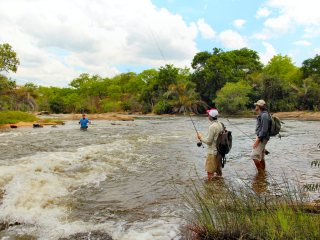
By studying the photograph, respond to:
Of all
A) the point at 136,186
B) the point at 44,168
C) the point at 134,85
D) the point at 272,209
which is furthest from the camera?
the point at 134,85

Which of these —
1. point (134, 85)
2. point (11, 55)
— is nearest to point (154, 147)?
point (11, 55)

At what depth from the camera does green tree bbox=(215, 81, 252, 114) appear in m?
55.0

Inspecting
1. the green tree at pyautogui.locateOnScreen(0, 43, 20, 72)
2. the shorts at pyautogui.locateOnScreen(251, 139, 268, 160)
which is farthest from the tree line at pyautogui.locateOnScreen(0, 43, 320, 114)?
the shorts at pyautogui.locateOnScreen(251, 139, 268, 160)

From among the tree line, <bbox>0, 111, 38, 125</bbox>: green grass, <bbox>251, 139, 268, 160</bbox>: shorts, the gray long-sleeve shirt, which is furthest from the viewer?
the tree line

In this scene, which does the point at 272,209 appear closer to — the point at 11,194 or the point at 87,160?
the point at 11,194

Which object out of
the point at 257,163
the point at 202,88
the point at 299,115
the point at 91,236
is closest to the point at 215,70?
the point at 202,88

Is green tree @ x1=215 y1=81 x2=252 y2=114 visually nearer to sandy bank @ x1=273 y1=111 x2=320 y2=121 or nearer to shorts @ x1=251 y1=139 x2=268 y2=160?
sandy bank @ x1=273 y1=111 x2=320 y2=121

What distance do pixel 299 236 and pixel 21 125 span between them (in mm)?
30240

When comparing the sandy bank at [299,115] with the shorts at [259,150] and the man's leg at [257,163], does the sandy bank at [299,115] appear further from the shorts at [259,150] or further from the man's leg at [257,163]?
the shorts at [259,150]

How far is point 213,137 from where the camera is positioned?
26.4 feet

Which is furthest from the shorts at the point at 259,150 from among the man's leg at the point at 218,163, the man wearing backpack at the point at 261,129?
the man's leg at the point at 218,163

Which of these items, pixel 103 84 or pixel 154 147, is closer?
pixel 154 147

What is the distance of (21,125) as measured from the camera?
98.2ft

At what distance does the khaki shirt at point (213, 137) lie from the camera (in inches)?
315
